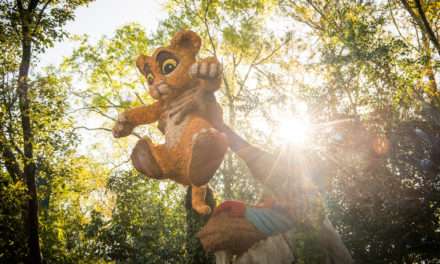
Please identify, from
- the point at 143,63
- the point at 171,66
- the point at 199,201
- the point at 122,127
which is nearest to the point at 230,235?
the point at 199,201

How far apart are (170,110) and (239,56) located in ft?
31.9

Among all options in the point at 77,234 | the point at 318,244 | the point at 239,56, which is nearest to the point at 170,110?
the point at 318,244

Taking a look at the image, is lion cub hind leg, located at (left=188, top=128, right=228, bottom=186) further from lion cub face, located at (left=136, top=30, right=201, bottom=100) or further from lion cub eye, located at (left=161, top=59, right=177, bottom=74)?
lion cub eye, located at (left=161, top=59, right=177, bottom=74)

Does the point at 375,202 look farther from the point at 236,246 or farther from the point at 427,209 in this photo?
the point at 236,246

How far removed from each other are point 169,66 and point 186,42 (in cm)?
46

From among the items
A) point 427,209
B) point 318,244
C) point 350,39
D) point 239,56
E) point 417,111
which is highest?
point 239,56

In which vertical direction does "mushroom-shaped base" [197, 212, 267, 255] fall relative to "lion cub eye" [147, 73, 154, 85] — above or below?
below

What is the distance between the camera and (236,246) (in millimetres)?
3625

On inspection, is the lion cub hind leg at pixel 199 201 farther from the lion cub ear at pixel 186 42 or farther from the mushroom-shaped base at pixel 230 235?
the lion cub ear at pixel 186 42

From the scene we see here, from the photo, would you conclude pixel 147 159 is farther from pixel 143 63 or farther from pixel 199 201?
pixel 143 63

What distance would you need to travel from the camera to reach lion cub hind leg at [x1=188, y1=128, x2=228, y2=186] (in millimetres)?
3385

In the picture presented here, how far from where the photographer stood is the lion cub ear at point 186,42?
4766mm

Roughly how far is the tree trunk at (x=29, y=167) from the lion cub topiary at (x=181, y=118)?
13.8ft

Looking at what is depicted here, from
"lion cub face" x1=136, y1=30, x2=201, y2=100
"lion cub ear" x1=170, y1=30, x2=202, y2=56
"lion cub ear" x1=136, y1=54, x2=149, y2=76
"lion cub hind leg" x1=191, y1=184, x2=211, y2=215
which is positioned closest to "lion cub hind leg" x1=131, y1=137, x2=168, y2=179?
"lion cub hind leg" x1=191, y1=184, x2=211, y2=215
